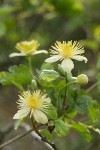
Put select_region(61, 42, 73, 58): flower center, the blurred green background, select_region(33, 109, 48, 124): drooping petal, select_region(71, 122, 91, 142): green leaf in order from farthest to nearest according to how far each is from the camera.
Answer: the blurred green background < select_region(71, 122, 91, 142): green leaf < select_region(61, 42, 73, 58): flower center < select_region(33, 109, 48, 124): drooping petal

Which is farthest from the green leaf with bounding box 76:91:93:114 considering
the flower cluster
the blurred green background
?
the blurred green background

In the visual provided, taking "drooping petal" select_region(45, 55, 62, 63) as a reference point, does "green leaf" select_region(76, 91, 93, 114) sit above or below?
below

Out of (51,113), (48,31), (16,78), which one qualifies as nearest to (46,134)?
(51,113)

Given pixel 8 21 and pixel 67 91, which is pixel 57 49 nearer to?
pixel 67 91

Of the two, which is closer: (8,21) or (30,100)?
(30,100)

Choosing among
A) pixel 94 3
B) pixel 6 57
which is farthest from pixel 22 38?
pixel 94 3

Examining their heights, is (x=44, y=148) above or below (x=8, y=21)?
below

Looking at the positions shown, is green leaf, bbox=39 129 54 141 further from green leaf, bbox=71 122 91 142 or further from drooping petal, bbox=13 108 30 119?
green leaf, bbox=71 122 91 142
